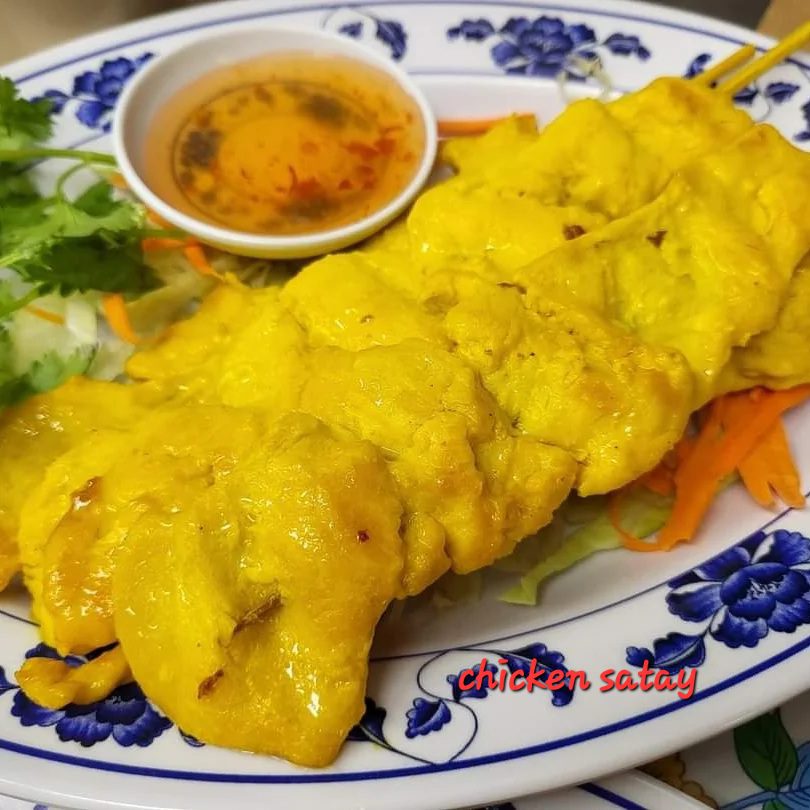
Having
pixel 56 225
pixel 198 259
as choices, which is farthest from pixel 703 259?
pixel 56 225

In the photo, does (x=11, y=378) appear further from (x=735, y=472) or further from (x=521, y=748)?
(x=735, y=472)

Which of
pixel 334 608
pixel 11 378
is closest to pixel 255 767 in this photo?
pixel 334 608

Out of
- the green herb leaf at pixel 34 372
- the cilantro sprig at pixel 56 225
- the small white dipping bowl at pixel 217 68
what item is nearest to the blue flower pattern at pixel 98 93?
the cilantro sprig at pixel 56 225

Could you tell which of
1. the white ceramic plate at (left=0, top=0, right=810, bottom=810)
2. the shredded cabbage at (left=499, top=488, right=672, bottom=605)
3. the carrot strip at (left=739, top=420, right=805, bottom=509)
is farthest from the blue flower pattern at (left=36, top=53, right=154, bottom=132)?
the carrot strip at (left=739, top=420, right=805, bottom=509)

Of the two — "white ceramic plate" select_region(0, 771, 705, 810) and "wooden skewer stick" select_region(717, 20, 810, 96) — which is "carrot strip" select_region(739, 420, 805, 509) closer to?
"white ceramic plate" select_region(0, 771, 705, 810)

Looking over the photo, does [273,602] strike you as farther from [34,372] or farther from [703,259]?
[703,259]
